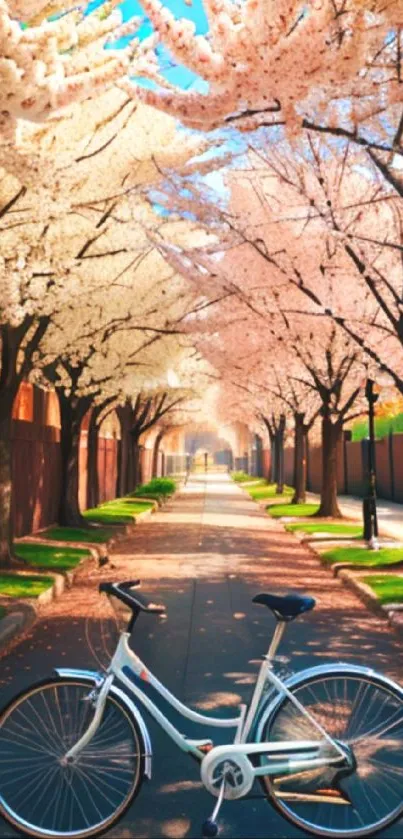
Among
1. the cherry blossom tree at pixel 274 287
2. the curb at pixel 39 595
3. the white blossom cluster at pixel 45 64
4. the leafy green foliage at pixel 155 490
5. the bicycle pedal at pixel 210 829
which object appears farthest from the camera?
the leafy green foliage at pixel 155 490

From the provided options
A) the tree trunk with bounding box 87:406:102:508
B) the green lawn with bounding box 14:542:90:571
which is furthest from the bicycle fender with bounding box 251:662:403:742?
the tree trunk with bounding box 87:406:102:508

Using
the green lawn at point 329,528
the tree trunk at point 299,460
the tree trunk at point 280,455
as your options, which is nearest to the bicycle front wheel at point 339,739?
the green lawn at point 329,528

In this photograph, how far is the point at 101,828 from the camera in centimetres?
455

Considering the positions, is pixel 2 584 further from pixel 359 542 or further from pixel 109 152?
pixel 359 542

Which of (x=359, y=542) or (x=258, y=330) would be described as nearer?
(x=359, y=542)

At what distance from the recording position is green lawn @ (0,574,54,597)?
13094 mm

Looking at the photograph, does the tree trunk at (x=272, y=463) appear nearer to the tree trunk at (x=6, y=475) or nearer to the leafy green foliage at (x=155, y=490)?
the leafy green foliage at (x=155, y=490)

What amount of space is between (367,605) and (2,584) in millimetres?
4900

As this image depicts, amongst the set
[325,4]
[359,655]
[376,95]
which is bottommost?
[359,655]

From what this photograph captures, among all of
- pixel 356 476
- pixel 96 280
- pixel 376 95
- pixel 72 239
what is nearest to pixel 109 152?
pixel 72 239

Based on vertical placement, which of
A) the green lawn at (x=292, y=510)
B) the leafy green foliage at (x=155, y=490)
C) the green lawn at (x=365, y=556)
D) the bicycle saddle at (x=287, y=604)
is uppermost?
the leafy green foliage at (x=155, y=490)

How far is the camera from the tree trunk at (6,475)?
54.3 feet

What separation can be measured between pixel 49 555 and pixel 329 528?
10075mm

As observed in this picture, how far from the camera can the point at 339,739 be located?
4.77 m
